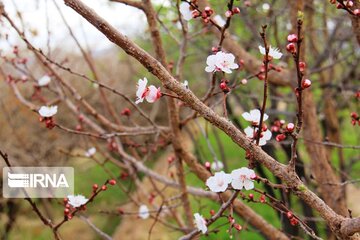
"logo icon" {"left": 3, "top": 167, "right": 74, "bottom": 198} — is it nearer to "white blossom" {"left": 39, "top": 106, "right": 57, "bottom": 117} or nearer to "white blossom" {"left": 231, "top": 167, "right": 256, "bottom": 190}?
"white blossom" {"left": 39, "top": 106, "right": 57, "bottom": 117}

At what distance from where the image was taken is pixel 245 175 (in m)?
1.25

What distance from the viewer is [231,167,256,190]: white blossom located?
1241 millimetres

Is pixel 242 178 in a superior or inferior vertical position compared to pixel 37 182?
inferior

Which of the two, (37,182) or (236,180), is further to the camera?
(37,182)

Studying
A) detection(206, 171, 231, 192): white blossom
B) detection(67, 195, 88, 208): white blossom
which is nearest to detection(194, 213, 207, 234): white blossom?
detection(206, 171, 231, 192): white blossom

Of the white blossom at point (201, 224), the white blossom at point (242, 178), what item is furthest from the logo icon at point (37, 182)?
the white blossom at point (242, 178)

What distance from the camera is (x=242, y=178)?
1.27m

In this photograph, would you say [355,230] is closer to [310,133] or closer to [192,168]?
[192,168]

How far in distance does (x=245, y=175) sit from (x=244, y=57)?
161 centimetres

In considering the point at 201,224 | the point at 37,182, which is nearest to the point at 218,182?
the point at 201,224

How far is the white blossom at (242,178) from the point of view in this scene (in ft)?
4.07

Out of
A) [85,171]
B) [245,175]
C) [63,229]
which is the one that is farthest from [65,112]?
[245,175]

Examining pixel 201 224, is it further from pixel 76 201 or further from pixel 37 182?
pixel 37 182

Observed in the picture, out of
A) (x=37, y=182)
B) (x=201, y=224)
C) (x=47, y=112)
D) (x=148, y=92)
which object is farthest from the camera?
(x=37, y=182)
